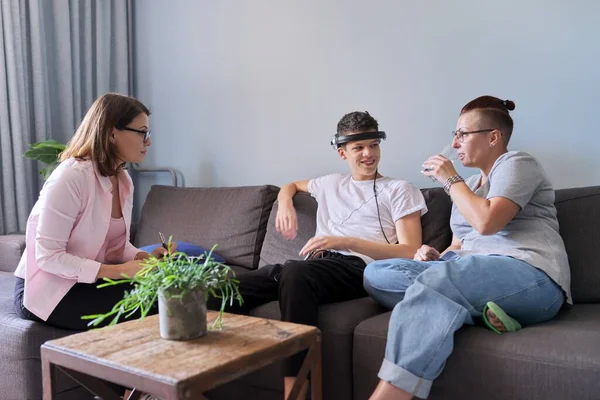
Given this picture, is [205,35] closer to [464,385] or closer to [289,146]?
[289,146]

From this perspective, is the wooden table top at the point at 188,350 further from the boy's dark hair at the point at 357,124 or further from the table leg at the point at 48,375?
the boy's dark hair at the point at 357,124

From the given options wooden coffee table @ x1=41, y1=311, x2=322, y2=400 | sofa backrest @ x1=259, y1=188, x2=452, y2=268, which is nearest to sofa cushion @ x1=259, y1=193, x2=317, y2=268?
sofa backrest @ x1=259, y1=188, x2=452, y2=268

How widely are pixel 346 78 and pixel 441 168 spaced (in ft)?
3.73

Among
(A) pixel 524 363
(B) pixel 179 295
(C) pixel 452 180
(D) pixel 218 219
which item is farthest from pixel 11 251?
(A) pixel 524 363

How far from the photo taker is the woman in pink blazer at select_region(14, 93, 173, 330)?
6.15ft

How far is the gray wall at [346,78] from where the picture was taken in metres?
2.38

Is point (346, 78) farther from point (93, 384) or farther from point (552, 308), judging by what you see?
point (93, 384)

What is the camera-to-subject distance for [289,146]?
3152 mm

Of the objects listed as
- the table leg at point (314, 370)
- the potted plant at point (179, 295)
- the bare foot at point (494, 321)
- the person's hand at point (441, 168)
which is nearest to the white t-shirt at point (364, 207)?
the person's hand at point (441, 168)

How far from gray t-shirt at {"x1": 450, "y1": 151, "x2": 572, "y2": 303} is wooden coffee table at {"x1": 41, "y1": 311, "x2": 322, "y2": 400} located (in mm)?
701

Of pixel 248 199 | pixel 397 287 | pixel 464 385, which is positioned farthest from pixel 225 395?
pixel 248 199

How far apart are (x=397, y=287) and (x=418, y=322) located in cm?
27

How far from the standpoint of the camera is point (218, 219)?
2.88m

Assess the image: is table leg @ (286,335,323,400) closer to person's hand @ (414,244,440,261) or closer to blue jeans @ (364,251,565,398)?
blue jeans @ (364,251,565,398)
